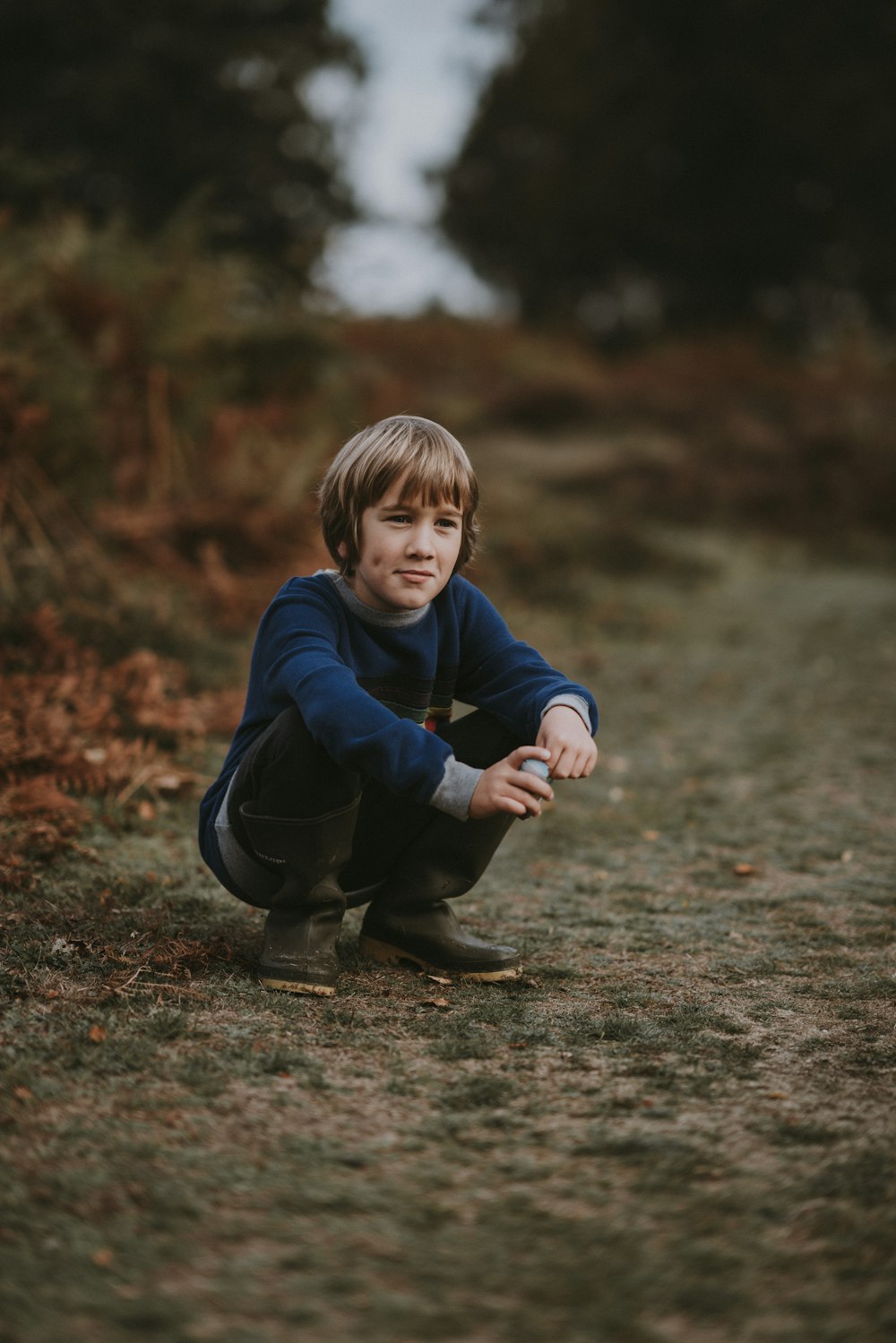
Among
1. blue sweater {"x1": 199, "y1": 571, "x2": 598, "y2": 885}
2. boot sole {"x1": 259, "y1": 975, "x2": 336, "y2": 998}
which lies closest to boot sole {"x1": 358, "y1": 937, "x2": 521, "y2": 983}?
boot sole {"x1": 259, "y1": 975, "x2": 336, "y2": 998}

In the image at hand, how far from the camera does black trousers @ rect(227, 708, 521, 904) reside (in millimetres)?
2209

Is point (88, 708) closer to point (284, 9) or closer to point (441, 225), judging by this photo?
point (284, 9)

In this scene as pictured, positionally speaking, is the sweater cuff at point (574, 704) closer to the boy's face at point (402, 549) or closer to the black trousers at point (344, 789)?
the black trousers at point (344, 789)

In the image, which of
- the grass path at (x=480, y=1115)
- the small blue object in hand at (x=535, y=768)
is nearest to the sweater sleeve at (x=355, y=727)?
the small blue object in hand at (x=535, y=768)

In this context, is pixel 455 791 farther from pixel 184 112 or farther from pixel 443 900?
pixel 184 112

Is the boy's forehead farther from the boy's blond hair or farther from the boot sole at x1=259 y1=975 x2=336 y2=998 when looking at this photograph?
the boot sole at x1=259 y1=975 x2=336 y2=998

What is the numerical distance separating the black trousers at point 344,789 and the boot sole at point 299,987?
267 mm

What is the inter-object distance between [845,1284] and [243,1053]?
1.02m

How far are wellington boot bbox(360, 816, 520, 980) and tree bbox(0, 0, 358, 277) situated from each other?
5.77m

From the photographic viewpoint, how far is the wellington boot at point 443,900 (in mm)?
2471

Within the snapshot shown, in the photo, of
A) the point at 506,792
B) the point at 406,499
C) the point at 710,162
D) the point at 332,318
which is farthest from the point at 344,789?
the point at 710,162

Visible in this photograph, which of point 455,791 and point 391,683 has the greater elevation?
point 391,683

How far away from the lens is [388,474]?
2312 millimetres

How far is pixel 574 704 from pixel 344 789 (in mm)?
488
